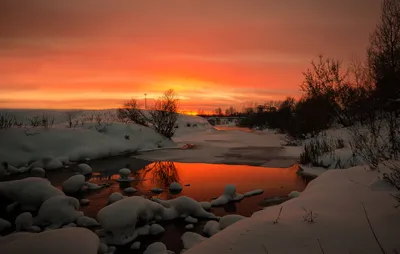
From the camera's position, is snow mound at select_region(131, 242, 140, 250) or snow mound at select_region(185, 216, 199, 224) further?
snow mound at select_region(185, 216, 199, 224)

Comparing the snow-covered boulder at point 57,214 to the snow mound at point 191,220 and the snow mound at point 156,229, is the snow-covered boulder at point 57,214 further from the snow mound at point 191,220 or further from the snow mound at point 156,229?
the snow mound at point 191,220

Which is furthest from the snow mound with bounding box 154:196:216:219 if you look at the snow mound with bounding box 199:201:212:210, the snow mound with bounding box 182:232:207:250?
the snow mound with bounding box 182:232:207:250

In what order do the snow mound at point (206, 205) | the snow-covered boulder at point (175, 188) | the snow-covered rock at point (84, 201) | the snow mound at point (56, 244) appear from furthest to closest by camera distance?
the snow-covered boulder at point (175, 188)
the snow-covered rock at point (84, 201)
the snow mound at point (206, 205)
the snow mound at point (56, 244)

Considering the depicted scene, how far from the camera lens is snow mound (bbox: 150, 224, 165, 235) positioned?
531cm

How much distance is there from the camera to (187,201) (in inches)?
242

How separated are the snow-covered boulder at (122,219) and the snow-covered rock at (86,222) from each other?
618mm

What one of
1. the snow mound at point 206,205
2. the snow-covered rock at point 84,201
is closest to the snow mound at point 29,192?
the snow-covered rock at point 84,201

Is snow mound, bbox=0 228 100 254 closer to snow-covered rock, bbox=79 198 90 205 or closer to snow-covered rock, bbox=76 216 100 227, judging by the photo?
A: snow-covered rock, bbox=76 216 100 227

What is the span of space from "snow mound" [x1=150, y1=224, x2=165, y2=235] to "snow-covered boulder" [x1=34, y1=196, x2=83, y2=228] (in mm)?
1748

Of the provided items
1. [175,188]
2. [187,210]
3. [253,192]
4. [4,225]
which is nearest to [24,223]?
[4,225]

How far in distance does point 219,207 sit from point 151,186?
117 inches

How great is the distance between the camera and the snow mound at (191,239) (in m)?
4.78

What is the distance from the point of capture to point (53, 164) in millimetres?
12312

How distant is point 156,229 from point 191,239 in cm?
83
